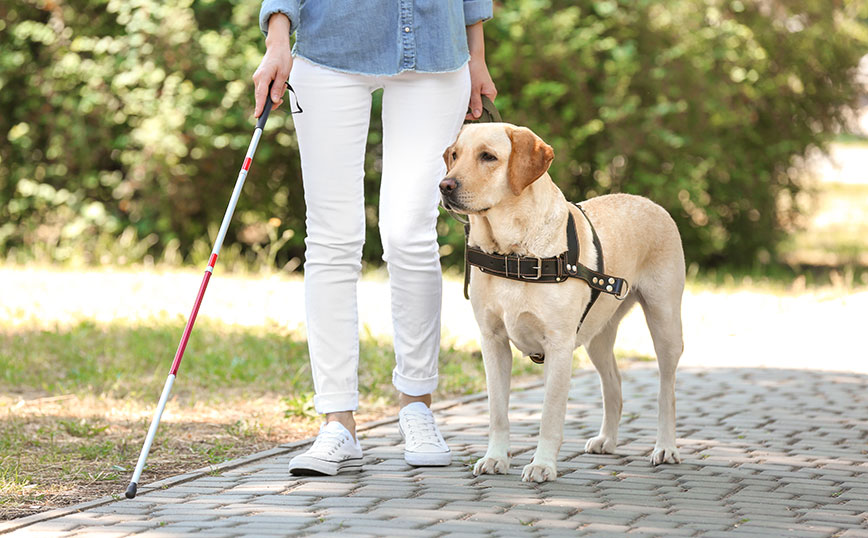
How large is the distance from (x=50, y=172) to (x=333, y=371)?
838 centimetres

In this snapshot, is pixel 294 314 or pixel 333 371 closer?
pixel 333 371

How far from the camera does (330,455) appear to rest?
445 cm

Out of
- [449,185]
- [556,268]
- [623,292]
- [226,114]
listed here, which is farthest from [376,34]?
[226,114]

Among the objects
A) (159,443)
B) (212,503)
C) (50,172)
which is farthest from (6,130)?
(212,503)

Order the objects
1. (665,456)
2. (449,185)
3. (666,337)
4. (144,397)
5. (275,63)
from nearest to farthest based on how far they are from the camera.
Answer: (449,185), (275,63), (665,456), (666,337), (144,397)

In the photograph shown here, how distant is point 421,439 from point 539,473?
0.56m

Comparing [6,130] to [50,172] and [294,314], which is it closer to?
[50,172]

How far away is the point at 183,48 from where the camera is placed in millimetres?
11148

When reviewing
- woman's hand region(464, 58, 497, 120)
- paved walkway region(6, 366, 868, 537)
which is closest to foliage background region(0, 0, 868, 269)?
paved walkway region(6, 366, 868, 537)

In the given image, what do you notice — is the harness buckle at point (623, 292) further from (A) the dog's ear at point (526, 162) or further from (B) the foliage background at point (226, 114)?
(B) the foliage background at point (226, 114)

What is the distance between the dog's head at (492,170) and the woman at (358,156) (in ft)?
1.13

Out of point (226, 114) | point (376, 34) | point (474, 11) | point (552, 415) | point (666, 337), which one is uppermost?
point (226, 114)

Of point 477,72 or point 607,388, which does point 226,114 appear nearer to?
point 477,72

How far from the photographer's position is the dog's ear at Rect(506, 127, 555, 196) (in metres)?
4.23
